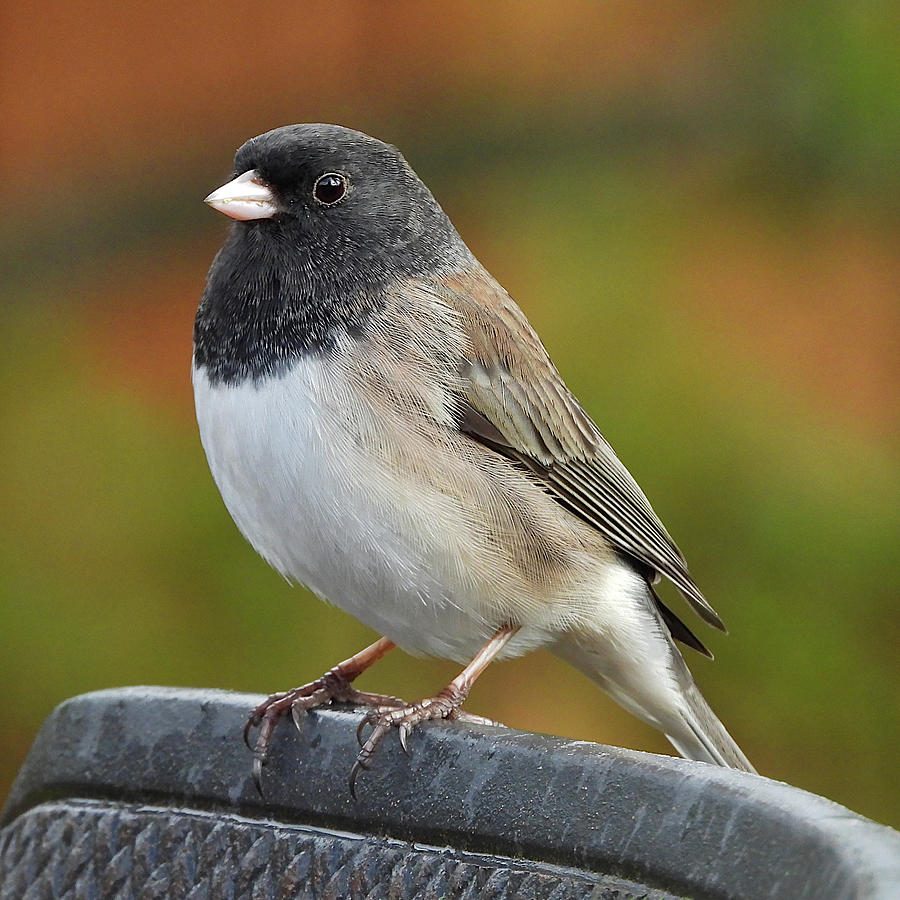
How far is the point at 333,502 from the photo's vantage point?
5.14 ft

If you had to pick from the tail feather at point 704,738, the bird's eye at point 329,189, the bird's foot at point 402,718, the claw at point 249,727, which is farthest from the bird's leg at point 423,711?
the bird's eye at point 329,189

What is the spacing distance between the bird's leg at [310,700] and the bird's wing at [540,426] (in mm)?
307

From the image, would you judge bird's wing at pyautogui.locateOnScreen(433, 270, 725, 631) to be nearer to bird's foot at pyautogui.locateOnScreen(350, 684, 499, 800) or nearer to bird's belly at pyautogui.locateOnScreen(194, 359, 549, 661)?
bird's belly at pyautogui.locateOnScreen(194, 359, 549, 661)

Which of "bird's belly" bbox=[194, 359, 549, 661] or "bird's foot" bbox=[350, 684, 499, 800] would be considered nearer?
"bird's foot" bbox=[350, 684, 499, 800]

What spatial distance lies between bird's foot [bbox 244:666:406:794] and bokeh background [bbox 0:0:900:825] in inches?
23.7

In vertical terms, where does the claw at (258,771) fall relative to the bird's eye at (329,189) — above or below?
below

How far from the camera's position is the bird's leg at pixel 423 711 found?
1.40m

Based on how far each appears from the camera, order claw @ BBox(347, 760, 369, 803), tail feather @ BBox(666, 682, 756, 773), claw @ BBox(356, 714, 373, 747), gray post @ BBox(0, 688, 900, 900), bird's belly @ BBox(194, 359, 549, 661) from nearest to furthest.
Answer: gray post @ BBox(0, 688, 900, 900)
claw @ BBox(347, 760, 369, 803)
claw @ BBox(356, 714, 373, 747)
bird's belly @ BBox(194, 359, 549, 661)
tail feather @ BBox(666, 682, 756, 773)

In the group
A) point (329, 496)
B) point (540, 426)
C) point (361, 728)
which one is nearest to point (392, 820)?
point (361, 728)

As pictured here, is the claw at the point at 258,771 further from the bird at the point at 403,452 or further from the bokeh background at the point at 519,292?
the bokeh background at the point at 519,292

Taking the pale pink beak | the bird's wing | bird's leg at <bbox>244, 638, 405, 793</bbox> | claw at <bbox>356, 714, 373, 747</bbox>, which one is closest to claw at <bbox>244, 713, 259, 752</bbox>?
bird's leg at <bbox>244, 638, 405, 793</bbox>

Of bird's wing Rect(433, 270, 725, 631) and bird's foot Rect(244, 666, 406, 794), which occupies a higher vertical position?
bird's wing Rect(433, 270, 725, 631)

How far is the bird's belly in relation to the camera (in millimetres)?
1566

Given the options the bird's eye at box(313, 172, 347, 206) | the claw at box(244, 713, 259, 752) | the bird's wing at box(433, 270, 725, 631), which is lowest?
the claw at box(244, 713, 259, 752)
